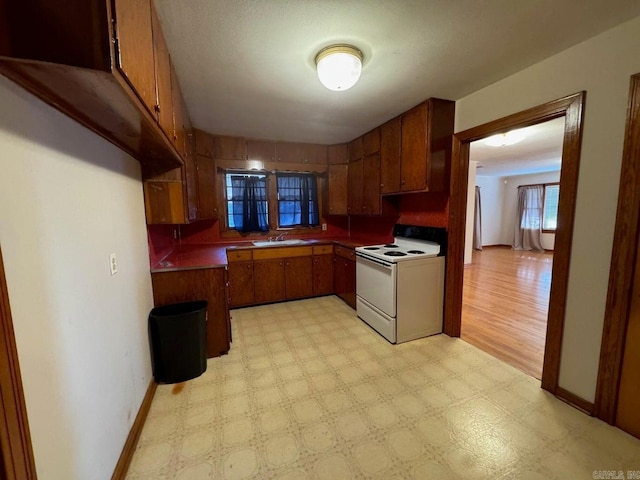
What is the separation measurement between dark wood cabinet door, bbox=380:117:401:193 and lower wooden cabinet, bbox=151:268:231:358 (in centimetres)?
211

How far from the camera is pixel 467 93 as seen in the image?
245 cm

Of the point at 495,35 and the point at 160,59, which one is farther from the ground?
the point at 495,35

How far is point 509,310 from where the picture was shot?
11.4 feet

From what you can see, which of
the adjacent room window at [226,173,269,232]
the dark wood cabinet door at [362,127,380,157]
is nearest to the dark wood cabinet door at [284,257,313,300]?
the adjacent room window at [226,173,269,232]

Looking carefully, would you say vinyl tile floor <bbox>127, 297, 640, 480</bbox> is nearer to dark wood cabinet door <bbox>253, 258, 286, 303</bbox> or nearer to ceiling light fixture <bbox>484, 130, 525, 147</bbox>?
dark wood cabinet door <bbox>253, 258, 286, 303</bbox>

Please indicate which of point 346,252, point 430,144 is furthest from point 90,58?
point 346,252

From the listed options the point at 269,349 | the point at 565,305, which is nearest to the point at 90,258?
the point at 269,349

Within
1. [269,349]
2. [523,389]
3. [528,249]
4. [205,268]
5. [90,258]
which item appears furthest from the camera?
[528,249]

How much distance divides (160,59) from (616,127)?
2683 millimetres

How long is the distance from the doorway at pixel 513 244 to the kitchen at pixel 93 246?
3.27ft

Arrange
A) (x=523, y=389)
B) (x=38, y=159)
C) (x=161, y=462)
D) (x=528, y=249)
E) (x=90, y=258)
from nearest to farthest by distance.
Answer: (x=38, y=159) < (x=90, y=258) < (x=161, y=462) < (x=523, y=389) < (x=528, y=249)

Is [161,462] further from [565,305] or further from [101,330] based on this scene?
[565,305]

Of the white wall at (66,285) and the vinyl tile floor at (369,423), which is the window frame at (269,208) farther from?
the white wall at (66,285)

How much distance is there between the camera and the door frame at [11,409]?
0.71 metres
